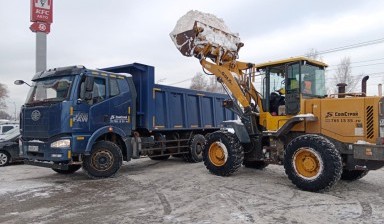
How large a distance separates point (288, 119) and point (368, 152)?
2.02 meters

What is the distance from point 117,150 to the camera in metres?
9.74

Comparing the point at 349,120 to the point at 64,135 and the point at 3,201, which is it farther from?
the point at 3,201

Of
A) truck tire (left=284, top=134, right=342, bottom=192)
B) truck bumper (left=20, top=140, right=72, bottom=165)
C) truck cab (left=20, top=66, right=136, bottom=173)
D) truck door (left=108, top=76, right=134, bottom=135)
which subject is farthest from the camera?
truck door (left=108, top=76, right=134, bottom=135)

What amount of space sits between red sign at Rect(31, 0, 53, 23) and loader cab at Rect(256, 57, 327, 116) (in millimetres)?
17892

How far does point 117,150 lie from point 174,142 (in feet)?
10.2

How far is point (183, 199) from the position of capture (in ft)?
23.5

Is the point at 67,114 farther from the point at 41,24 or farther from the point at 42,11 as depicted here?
the point at 42,11

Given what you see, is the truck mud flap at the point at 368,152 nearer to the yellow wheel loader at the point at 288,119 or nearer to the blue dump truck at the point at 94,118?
the yellow wheel loader at the point at 288,119

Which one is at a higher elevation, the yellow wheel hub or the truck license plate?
the truck license plate

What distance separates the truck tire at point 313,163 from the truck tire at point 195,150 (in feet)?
16.9

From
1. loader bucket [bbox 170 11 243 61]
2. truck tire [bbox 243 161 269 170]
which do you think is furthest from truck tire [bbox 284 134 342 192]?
loader bucket [bbox 170 11 243 61]

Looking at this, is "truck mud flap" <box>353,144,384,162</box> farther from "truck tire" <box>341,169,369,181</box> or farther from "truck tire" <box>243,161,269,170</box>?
"truck tire" <box>243,161,269,170</box>

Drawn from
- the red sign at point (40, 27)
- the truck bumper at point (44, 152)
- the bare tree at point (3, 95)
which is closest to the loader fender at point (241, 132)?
the truck bumper at point (44, 152)

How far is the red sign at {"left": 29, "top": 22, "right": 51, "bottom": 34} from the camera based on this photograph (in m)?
23.1
